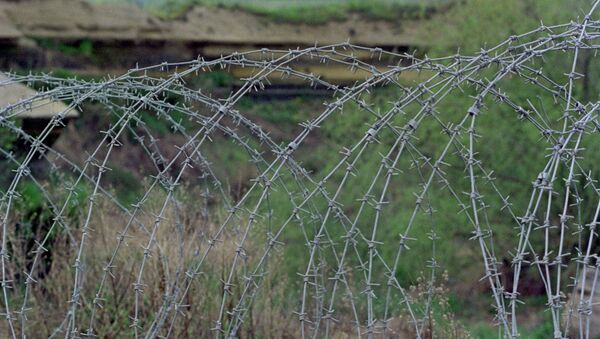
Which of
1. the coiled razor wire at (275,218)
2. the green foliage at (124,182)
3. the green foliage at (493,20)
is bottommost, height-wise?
the coiled razor wire at (275,218)

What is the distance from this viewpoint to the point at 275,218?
32.3 ft

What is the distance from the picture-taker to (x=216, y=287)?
22.7 feet

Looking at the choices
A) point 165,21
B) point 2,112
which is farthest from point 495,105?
point 2,112

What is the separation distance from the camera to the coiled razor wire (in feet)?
14.5

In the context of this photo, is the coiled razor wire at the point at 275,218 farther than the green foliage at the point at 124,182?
No

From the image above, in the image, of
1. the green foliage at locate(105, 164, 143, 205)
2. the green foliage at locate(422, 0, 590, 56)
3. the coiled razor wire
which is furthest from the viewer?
the green foliage at locate(105, 164, 143, 205)

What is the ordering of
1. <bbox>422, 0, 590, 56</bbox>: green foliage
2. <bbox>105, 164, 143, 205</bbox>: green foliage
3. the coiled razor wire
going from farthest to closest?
<bbox>105, 164, 143, 205</bbox>: green foliage → <bbox>422, 0, 590, 56</bbox>: green foliage → the coiled razor wire

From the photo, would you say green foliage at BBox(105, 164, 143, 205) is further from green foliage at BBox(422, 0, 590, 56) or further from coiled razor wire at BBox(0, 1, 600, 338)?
green foliage at BBox(422, 0, 590, 56)

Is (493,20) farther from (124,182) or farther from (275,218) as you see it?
(124,182)

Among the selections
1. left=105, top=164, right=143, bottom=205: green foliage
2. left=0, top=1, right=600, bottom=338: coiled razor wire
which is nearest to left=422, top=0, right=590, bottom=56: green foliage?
left=0, top=1, right=600, bottom=338: coiled razor wire

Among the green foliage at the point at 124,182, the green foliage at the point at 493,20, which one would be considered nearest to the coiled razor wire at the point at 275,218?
the green foliage at the point at 493,20

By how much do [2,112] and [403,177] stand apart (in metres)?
6.64

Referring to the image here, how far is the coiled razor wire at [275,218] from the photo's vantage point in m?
4.42

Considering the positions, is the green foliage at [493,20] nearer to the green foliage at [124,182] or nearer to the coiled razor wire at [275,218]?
the coiled razor wire at [275,218]
